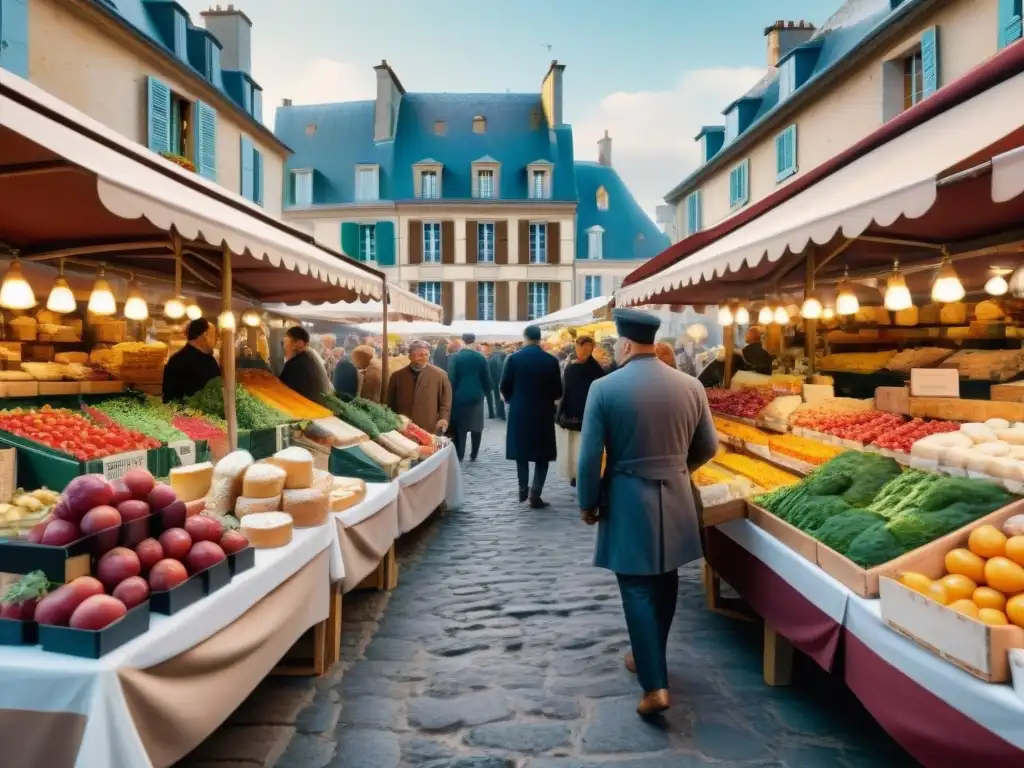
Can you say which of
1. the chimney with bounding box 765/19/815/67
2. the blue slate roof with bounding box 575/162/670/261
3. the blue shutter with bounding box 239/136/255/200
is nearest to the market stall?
the blue shutter with bounding box 239/136/255/200

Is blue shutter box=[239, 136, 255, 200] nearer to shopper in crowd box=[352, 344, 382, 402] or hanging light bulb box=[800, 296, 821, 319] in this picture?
shopper in crowd box=[352, 344, 382, 402]

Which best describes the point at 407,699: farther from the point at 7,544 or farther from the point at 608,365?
the point at 608,365

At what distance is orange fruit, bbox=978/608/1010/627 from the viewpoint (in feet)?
7.57

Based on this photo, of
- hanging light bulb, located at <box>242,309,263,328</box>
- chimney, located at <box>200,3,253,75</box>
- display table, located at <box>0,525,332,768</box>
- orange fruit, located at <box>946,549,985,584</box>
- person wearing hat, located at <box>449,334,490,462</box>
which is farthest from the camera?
chimney, located at <box>200,3,253,75</box>

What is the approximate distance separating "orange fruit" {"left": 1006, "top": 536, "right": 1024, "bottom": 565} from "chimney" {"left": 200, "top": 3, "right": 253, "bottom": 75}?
20416 millimetres

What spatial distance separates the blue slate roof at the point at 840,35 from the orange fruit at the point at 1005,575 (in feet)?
40.7

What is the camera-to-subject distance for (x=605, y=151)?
41.8m

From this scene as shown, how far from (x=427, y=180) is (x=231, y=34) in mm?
13315

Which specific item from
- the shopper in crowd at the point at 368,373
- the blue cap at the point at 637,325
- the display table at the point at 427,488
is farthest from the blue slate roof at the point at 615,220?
the blue cap at the point at 637,325

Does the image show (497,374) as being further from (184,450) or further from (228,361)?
(184,450)

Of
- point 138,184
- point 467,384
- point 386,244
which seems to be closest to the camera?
point 138,184

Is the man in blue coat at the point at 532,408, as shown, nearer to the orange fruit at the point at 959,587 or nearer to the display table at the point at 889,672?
the display table at the point at 889,672

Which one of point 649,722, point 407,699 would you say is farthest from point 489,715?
point 649,722

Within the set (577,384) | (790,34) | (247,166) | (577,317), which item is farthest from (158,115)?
(790,34)
